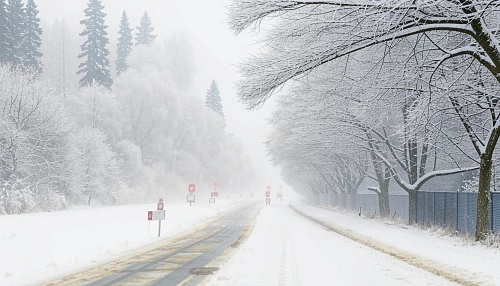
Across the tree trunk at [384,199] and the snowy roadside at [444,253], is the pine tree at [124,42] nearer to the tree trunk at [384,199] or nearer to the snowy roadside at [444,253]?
the tree trunk at [384,199]

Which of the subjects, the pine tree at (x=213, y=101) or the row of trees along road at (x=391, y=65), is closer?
the row of trees along road at (x=391, y=65)

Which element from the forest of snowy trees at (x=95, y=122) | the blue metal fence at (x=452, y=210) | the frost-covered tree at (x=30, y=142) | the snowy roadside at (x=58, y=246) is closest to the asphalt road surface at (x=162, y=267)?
the snowy roadside at (x=58, y=246)

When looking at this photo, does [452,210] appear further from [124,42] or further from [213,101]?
[213,101]

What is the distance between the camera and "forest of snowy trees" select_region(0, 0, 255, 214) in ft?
106

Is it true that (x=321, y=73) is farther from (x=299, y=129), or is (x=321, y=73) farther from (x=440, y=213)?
(x=440, y=213)

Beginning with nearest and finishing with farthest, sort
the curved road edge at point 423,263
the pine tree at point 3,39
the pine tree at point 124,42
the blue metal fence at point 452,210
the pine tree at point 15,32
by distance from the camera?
the curved road edge at point 423,263 < the blue metal fence at point 452,210 < the pine tree at point 3,39 < the pine tree at point 15,32 < the pine tree at point 124,42

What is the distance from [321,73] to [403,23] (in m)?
13.9

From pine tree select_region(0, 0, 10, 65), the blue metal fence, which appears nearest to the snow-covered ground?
the blue metal fence

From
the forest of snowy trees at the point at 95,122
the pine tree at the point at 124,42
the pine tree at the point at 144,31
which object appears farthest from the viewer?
the pine tree at the point at 144,31

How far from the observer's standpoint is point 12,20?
50.7 m

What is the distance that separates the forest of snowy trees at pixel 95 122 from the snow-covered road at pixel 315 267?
20704mm

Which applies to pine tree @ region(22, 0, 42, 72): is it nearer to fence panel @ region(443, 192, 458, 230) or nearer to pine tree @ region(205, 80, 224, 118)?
pine tree @ region(205, 80, 224, 118)

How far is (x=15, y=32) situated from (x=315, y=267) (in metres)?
50.3

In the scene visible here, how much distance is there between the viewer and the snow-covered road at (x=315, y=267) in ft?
29.7
